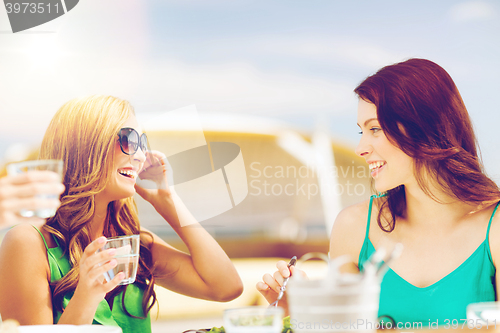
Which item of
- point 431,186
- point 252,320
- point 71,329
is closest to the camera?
point 252,320

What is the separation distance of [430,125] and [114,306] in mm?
1032

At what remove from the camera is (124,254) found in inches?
36.1

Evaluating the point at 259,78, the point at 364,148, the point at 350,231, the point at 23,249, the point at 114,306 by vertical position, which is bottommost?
the point at 114,306

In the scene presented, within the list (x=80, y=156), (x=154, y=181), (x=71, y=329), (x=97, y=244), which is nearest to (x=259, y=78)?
(x=154, y=181)

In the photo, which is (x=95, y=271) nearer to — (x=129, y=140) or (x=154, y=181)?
(x=129, y=140)

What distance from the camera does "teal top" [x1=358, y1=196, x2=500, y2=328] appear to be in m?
1.09

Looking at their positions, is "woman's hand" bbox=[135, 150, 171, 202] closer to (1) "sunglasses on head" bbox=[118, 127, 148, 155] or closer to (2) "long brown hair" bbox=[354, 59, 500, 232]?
(1) "sunglasses on head" bbox=[118, 127, 148, 155]

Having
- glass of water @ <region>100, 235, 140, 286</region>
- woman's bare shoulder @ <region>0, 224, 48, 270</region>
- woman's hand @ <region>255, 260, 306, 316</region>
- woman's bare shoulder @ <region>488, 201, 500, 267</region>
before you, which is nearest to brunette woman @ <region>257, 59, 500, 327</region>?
woman's bare shoulder @ <region>488, 201, 500, 267</region>

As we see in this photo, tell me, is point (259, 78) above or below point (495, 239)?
above

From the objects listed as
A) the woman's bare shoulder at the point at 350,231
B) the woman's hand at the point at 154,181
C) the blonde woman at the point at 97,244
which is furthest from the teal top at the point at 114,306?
the woman's bare shoulder at the point at 350,231

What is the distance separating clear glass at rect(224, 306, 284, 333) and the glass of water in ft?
1.33

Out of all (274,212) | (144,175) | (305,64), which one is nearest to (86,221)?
(144,175)

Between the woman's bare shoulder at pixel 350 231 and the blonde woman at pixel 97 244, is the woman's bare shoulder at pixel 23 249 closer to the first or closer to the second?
the blonde woman at pixel 97 244

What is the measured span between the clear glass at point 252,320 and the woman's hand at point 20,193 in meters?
0.45
